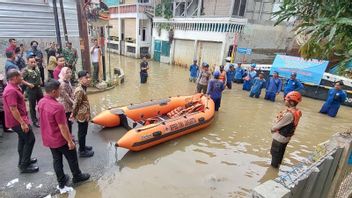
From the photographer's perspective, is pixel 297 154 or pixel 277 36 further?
pixel 277 36

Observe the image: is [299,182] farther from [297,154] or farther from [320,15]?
[297,154]

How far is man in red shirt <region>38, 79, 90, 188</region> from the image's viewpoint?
127 inches

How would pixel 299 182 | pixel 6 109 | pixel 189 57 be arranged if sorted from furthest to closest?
pixel 189 57 → pixel 6 109 → pixel 299 182

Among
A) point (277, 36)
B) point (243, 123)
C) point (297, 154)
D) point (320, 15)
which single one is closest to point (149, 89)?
point (243, 123)

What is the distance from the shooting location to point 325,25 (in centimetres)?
232

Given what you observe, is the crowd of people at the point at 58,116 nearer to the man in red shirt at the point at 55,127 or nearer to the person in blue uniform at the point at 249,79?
the man in red shirt at the point at 55,127

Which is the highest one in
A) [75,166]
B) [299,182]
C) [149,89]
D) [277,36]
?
[277,36]

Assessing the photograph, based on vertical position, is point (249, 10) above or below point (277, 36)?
above

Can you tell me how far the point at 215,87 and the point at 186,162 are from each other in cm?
332

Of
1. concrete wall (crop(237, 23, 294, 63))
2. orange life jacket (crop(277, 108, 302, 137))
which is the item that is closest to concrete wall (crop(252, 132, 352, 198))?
orange life jacket (crop(277, 108, 302, 137))

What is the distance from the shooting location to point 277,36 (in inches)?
641

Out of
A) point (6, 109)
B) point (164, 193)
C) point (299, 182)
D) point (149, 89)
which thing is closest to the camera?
point (299, 182)

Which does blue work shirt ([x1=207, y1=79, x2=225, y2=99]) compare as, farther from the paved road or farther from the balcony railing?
the balcony railing

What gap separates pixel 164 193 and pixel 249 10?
574 inches
